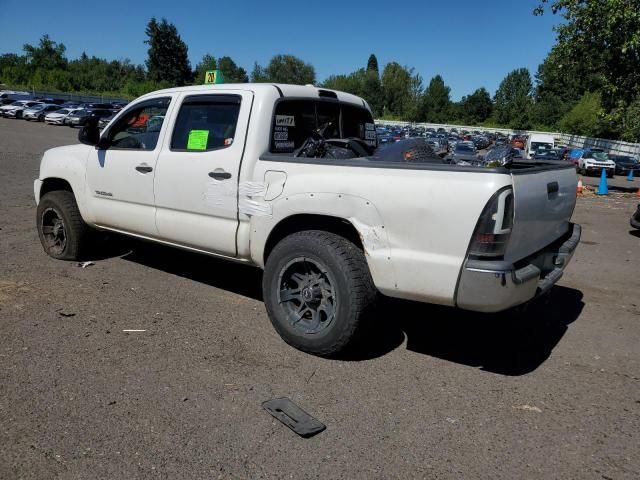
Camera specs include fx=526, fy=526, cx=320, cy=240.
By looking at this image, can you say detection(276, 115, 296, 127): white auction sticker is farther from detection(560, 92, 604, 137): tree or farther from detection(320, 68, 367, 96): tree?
detection(320, 68, 367, 96): tree

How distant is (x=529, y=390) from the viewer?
11.5 ft

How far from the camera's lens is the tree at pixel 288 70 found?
94.6 m

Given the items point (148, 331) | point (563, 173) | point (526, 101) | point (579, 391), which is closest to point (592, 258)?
point (563, 173)

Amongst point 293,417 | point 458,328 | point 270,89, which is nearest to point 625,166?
point 458,328

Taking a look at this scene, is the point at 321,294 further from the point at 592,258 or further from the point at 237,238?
the point at 592,258

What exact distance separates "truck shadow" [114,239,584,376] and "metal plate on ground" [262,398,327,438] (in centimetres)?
78

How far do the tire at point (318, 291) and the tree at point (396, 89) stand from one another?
110176 mm

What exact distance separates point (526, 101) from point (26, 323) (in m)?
108

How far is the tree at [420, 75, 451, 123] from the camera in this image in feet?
367

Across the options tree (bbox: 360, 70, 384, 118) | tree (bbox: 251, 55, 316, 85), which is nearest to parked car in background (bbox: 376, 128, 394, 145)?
tree (bbox: 251, 55, 316, 85)

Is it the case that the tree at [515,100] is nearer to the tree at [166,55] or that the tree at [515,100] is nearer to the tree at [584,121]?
the tree at [584,121]

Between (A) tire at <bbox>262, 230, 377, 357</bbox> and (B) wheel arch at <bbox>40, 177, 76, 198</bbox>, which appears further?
(B) wheel arch at <bbox>40, 177, 76, 198</bbox>

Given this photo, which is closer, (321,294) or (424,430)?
(424,430)

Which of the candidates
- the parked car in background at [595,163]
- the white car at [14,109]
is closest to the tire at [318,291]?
the parked car in background at [595,163]
